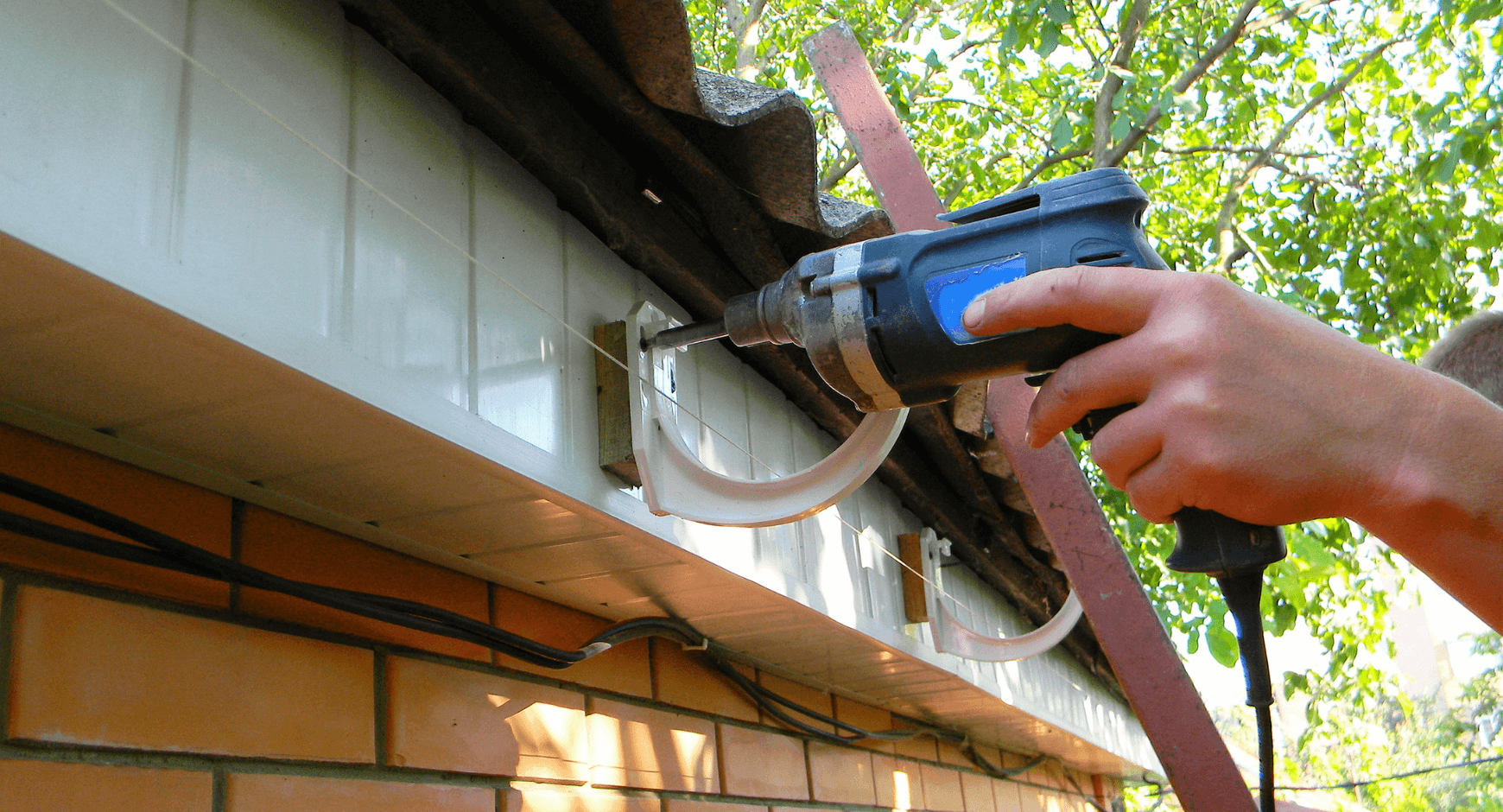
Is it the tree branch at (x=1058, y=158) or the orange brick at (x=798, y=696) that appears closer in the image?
the orange brick at (x=798, y=696)

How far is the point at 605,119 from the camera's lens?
1.49 m

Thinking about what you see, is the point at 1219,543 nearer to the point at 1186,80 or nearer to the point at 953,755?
the point at 953,755

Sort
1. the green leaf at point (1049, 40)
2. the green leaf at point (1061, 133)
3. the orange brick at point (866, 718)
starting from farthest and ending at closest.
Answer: the green leaf at point (1061, 133) < the green leaf at point (1049, 40) < the orange brick at point (866, 718)

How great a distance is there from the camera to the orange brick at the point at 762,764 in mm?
2256

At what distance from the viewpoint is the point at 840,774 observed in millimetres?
2912

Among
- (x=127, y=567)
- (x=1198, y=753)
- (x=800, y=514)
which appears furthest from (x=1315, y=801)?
(x=127, y=567)

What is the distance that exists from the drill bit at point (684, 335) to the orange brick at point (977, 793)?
10.9 feet

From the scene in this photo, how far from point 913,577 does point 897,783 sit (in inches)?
40.2

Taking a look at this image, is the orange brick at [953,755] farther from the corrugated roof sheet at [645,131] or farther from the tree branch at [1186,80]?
the corrugated roof sheet at [645,131]

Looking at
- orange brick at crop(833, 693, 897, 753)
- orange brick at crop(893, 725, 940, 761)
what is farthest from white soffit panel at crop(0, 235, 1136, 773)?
orange brick at crop(893, 725, 940, 761)

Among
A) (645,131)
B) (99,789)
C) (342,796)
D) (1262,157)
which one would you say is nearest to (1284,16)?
(1262,157)

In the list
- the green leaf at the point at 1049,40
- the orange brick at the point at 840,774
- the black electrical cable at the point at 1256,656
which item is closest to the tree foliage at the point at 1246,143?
the green leaf at the point at 1049,40

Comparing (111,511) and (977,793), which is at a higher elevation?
(111,511)

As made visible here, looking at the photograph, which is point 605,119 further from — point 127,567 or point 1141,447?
point 1141,447
